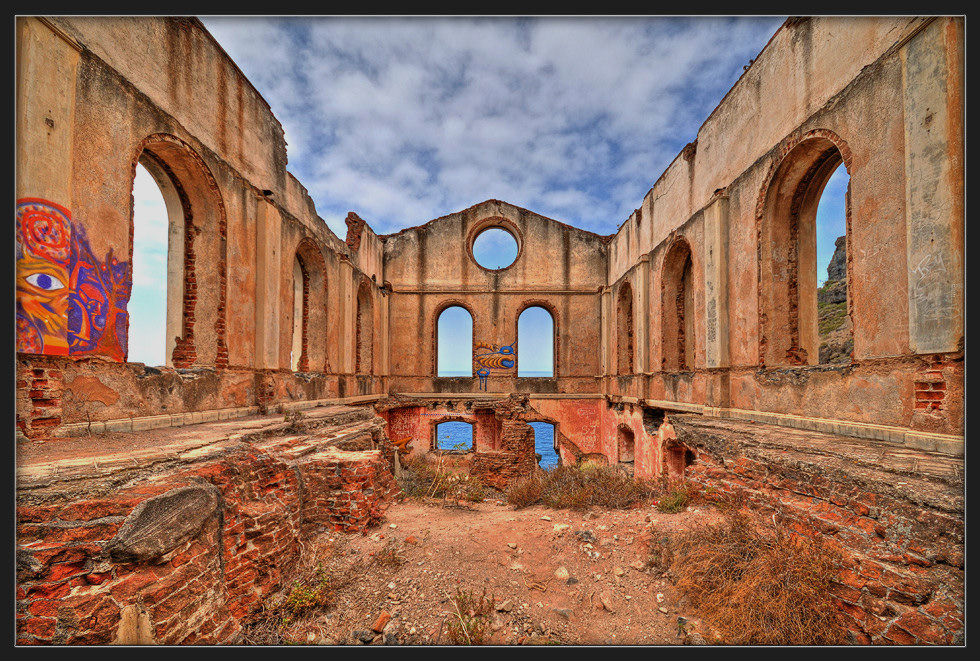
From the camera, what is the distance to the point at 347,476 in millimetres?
4809

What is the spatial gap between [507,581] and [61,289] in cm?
529

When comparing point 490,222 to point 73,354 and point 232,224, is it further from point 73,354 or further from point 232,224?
point 73,354

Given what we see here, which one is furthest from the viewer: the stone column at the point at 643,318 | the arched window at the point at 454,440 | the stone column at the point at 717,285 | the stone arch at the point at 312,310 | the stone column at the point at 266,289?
the arched window at the point at 454,440

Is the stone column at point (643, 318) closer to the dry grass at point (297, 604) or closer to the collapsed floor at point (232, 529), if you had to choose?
the collapsed floor at point (232, 529)

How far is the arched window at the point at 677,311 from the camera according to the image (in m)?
9.48

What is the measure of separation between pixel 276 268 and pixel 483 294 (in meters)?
7.73

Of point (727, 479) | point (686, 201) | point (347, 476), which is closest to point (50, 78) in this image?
point (347, 476)

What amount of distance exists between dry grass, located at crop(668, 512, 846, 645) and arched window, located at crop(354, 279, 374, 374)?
10.5 meters

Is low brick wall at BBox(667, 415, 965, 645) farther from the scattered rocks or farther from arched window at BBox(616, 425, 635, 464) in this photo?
arched window at BBox(616, 425, 635, 464)

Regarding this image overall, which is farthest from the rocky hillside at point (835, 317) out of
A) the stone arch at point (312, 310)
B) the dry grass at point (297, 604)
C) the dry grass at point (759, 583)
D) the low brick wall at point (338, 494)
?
the stone arch at point (312, 310)

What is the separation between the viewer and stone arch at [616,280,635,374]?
12.3 m

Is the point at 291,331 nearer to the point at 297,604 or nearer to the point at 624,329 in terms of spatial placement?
the point at 297,604

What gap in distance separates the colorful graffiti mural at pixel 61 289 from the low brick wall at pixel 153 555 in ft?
6.71

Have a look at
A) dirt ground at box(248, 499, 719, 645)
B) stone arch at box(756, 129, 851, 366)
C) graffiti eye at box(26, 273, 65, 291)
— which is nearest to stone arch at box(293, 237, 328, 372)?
graffiti eye at box(26, 273, 65, 291)
